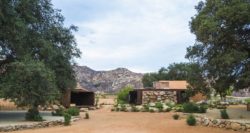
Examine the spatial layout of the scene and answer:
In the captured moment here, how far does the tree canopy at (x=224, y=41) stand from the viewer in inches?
830

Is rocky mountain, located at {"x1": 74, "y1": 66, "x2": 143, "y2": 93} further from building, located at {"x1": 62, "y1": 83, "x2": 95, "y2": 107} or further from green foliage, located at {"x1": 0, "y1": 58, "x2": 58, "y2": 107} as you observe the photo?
green foliage, located at {"x1": 0, "y1": 58, "x2": 58, "y2": 107}

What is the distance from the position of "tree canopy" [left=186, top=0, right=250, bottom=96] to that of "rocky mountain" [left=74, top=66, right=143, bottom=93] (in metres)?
89.5

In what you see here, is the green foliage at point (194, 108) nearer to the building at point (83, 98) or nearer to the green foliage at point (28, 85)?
the green foliage at point (28, 85)

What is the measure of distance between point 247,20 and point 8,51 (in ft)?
50.2

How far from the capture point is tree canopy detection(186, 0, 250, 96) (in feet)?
69.2

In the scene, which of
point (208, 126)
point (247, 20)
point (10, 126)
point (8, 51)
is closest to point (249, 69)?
point (247, 20)

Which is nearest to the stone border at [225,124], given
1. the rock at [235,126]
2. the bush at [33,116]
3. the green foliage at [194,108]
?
the rock at [235,126]

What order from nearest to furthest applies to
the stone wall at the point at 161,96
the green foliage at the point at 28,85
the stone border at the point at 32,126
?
the stone border at the point at 32,126, the green foliage at the point at 28,85, the stone wall at the point at 161,96

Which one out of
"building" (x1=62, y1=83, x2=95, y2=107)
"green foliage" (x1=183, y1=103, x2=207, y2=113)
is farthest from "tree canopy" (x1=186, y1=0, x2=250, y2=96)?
"building" (x1=62, y1=83, x2=95, y2=107)

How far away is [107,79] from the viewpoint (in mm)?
122312

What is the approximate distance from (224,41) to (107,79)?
3954 inches

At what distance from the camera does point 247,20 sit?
69.8 feet

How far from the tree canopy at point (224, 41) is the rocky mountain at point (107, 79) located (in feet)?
294

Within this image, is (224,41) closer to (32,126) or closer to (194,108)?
(194,108)
